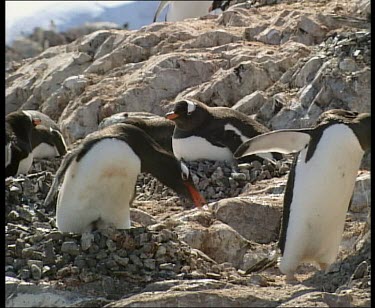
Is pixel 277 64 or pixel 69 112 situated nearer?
pixel 277 64

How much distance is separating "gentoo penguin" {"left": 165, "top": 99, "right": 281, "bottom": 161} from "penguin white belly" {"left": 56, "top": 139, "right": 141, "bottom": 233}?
9.35ft

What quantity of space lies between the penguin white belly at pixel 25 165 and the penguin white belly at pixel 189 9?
7.83 meters

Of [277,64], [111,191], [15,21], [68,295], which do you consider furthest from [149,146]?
[15,21]

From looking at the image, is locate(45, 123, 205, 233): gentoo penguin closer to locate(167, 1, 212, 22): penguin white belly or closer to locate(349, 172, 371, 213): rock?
locate(349, 172, 371, 213): rock

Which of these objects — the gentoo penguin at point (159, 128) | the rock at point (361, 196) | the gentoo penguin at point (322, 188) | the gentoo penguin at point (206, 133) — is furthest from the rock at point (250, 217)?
the gentoo penguin at point (159, 128)

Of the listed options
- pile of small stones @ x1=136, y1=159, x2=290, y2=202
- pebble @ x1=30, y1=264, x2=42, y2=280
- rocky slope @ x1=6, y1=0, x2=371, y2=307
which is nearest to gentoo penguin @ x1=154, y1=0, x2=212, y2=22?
rocky slope @ x1=6, y1=0, x2=371, y2=307

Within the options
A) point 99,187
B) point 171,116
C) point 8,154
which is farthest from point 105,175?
point 171,116

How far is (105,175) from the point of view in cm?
671

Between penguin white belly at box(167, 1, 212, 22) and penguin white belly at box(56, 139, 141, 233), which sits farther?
penguin white belly at box(167, 1, 212, 22)

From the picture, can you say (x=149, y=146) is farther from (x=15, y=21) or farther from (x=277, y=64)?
(x=15, y=21)

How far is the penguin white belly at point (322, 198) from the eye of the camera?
6879mm

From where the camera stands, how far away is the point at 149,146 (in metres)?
6.88

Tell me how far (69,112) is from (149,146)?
567cm

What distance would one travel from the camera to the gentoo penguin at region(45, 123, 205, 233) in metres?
6.71
